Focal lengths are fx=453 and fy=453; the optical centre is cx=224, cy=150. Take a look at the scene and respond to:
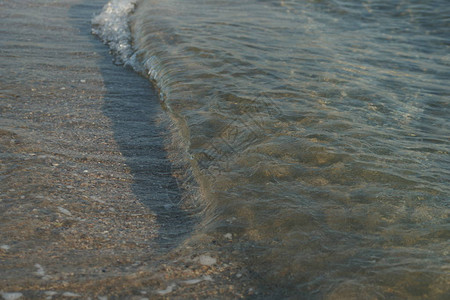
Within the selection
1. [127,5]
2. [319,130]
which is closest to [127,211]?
[319,130]

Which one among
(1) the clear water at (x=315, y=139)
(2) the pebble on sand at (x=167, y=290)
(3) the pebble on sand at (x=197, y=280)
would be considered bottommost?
(3) the pebble on sand at (x=197, y=280)

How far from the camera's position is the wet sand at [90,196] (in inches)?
103

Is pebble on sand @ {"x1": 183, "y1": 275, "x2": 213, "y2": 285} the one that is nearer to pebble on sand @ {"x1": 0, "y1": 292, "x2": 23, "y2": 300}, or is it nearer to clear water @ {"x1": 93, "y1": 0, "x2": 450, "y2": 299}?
clear water @ {"x1": 93, "y1": 0, "x2": 450, "y2": 299}

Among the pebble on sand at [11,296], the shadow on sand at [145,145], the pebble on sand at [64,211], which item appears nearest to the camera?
the pebble on sand at [11,296]

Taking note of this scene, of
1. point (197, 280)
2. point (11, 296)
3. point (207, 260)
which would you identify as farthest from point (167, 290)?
point (11, 296)

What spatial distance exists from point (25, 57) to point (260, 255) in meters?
5.42

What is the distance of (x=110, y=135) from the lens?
4.68m

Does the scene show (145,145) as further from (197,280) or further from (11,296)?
(11,296)

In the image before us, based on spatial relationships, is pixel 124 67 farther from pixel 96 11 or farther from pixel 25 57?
pixel 96 11

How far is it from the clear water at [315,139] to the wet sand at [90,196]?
30 centimetres

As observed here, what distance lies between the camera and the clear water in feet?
9.20

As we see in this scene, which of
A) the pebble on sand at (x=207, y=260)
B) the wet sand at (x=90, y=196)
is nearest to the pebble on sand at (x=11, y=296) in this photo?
the wet sand at (x=90, y=196)

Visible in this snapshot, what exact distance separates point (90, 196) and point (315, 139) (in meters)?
2.12

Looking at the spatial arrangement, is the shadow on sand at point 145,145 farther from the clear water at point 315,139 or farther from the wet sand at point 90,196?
the clear water at point 315,139
